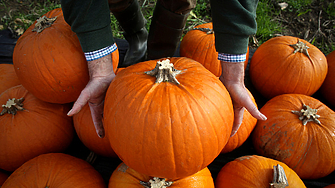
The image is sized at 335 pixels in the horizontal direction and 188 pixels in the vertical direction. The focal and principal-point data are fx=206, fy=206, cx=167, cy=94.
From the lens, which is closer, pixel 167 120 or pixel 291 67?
pixel 167 120

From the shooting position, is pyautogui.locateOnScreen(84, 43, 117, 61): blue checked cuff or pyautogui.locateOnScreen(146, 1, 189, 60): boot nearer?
pyautogui.locateOnScreen(84, 43, 117, 61): blue checked cuff

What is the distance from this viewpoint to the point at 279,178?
53.0 inches

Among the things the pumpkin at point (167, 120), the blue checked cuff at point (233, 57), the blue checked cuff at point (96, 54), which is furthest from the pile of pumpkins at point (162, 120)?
the blue checked cuff at point (233, 57)

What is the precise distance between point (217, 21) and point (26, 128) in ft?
5.51

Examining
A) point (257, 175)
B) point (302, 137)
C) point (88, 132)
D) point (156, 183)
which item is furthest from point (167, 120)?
point (302, 137)

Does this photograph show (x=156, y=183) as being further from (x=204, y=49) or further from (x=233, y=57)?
(x=204, y=49)

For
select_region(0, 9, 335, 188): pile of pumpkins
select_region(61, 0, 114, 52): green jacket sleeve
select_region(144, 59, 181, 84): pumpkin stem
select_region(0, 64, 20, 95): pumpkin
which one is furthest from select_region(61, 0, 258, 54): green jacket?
select_region(0, 64, 20, 95): pumpkin

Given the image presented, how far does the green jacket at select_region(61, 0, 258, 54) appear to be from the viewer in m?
1.30

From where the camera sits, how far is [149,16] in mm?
4027

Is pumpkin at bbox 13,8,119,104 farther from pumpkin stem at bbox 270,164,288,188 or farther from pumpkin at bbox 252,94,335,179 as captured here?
pumpkin at bbox 252,94,335,179

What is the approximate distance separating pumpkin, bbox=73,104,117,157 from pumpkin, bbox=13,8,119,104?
9.5 inches

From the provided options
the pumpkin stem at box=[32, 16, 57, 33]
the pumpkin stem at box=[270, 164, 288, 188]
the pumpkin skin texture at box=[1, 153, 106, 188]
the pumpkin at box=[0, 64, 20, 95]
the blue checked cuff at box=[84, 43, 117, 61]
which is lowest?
the pumpkin skin texture at box=[1, 153, 106, 188]

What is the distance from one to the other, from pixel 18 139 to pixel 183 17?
193cm

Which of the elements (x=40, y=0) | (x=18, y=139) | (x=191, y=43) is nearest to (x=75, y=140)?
(x=18, y=139)
